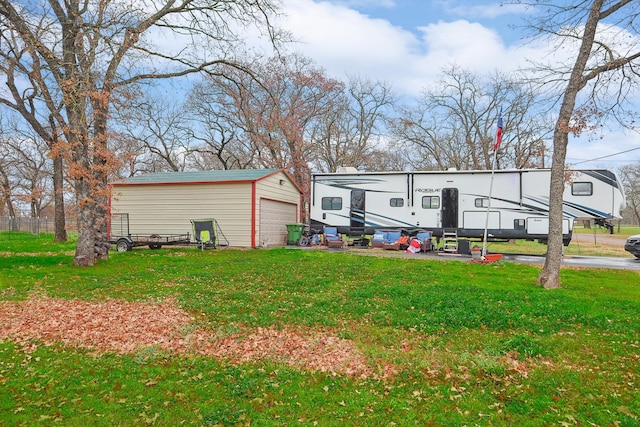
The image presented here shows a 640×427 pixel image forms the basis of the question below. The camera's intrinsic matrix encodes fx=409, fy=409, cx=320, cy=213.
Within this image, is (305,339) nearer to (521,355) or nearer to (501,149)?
(521,355)

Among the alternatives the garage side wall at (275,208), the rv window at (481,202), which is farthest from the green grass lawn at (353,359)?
the garage side wall at (275,208)

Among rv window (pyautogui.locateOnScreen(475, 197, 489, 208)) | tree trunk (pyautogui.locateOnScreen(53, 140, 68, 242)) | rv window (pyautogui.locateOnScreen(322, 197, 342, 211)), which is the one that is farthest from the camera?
tree trunk (pyautogui.locateOnScreen(53, 140, 68, 242))

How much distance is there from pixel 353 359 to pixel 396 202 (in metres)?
13.7

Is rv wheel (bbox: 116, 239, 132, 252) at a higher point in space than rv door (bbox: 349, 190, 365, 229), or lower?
lower

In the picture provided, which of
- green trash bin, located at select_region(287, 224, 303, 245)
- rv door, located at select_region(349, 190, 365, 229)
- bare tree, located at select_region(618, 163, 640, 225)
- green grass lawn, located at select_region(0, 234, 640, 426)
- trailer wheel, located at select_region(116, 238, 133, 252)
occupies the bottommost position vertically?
green grass lawn, located at select_region(0, 234, 640, 426)

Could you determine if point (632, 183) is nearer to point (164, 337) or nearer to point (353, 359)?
point (353, 359)

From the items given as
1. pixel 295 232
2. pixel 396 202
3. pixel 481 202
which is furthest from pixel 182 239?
pixel 481 202

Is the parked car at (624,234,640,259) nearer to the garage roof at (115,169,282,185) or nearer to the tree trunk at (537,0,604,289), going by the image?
the tree trunk at (537,0,604,289)

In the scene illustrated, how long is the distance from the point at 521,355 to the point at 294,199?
17955 millimetres

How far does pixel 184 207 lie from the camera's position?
19031 millimetres

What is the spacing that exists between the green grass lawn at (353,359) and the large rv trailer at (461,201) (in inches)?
286

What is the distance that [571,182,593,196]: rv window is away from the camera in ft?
51.5

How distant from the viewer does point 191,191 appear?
1891cm

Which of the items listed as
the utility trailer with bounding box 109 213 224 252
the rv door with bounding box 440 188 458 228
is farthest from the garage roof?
the rv door with bounding box 440 188 458 228
